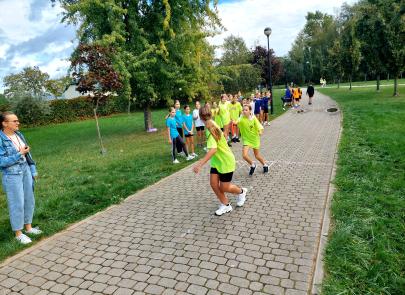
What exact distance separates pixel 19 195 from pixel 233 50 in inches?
1654

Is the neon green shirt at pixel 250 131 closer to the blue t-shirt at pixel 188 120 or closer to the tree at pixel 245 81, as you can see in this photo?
the blue t-shirt at pixel 188 120

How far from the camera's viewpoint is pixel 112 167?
33.4 feet

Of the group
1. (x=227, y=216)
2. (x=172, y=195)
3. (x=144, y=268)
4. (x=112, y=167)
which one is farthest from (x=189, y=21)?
(x=144, y=268)

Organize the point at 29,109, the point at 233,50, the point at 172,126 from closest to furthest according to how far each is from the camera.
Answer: the point at 172,126
the point at 29,109
the point at 233,50

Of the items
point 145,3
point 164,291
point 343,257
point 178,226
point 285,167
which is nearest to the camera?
point 164,291

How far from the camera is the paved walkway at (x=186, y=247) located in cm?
397

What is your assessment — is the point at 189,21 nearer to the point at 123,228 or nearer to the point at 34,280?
the point at 123,228

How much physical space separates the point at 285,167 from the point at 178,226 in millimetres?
4151

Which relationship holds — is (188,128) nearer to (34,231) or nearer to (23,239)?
(34,231)

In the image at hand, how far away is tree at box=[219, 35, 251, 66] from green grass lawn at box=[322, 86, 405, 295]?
112 ft

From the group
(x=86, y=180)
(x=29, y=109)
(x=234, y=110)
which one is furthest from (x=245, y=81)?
(x=86, y=180)

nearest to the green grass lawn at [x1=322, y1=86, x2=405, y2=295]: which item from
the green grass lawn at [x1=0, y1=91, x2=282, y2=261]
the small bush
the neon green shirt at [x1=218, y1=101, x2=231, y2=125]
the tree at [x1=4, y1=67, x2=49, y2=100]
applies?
the neon green shirt at [x1=218, y1=101, x2=231, y2=125]

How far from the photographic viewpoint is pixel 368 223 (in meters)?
5.05

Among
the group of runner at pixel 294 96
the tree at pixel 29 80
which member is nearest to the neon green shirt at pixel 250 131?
the group of runner at pixel 294 96
